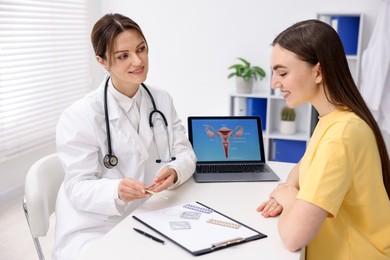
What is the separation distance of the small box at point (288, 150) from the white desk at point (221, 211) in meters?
2.10

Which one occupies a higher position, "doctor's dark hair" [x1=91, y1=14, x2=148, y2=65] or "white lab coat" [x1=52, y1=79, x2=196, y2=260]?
"doctor's dark hair" [x1=91, y1=14, x2=148, y2=65]

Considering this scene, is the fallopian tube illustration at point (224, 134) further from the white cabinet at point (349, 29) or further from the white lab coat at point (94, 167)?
the white cabinet at point (349, 29)

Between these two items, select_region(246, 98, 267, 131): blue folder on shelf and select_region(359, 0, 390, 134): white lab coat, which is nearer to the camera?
select_region(359, 0, 390, 134): white lab coat

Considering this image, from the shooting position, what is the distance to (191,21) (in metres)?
4.01

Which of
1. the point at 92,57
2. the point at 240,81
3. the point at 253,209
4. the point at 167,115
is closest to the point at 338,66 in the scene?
the point at 253,209

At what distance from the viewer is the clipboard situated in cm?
115

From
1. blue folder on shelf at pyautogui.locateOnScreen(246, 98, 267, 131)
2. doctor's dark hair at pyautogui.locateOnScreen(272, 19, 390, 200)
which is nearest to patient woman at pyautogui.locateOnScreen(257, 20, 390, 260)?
doctor's dark hair at pyautogui.locateOnScreen(272, 19, 390, 200)

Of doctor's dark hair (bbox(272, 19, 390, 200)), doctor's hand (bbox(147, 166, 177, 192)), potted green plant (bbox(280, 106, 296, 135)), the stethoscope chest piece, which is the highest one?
doctor's dark hair (bbox(272, 19, 390, 200))

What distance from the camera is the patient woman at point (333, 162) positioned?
1.10m

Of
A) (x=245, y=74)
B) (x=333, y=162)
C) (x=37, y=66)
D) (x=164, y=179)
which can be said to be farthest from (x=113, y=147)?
(x=245, y=74)

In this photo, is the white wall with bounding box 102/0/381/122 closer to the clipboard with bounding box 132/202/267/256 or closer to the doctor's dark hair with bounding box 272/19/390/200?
the doctor's dark hair with bounding box 272/19/390/200

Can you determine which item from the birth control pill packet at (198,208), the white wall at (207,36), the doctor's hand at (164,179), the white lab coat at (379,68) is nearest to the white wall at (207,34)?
the white wall at (207,36)

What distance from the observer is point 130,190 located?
4.54ft

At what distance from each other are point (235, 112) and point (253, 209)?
253 cm
